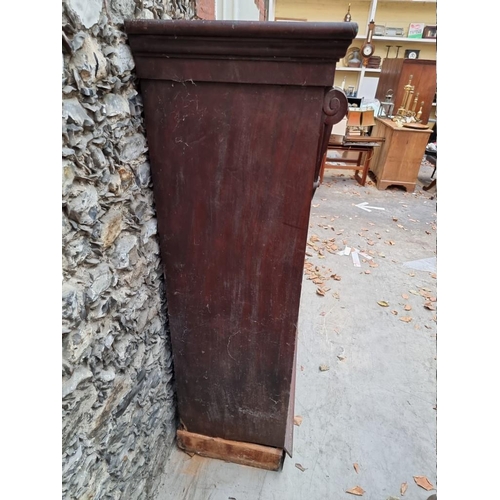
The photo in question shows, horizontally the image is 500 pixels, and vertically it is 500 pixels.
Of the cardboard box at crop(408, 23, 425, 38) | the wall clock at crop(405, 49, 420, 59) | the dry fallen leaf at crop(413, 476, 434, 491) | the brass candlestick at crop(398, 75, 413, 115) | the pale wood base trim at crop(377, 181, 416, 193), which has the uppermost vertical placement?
the cardboard box at crop(408, 23, 425, 38)

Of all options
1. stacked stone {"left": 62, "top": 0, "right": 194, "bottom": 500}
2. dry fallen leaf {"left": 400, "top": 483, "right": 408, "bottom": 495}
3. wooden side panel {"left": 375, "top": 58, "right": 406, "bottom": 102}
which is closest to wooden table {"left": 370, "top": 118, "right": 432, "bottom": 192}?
wooden side panel {"left": 375, "top": 58, "right": 406, "bottom": 102}

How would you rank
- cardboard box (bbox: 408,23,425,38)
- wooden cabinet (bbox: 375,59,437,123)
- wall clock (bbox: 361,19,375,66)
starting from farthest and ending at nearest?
cardboard box (bbox: 408,23,425,38), wall clock (bbox: 361,19,375,66), wooden cabinet (bbox: 375,59,437,123)

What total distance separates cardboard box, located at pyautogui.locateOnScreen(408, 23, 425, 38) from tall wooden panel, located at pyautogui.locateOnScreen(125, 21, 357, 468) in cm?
767

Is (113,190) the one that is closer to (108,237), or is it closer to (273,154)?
(108,237)

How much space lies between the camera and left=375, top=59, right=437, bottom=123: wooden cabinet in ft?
17.4

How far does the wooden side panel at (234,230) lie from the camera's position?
92 cm

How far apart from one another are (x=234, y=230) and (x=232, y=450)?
1087 millimetres

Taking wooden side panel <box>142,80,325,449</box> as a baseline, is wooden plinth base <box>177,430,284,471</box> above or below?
below

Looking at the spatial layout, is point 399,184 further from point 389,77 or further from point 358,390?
point 358,390

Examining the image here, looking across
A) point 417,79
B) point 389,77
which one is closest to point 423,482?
point 417,79

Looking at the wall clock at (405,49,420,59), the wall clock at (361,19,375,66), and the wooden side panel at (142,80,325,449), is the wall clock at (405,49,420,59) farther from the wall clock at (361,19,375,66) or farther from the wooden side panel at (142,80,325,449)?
the wooden side panel at (142,80,325,449)

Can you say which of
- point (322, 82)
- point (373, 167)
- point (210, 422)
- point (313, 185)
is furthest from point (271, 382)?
point (373, 167)

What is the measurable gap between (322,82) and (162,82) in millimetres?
441

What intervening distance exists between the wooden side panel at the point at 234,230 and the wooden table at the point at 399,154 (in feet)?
14.8
